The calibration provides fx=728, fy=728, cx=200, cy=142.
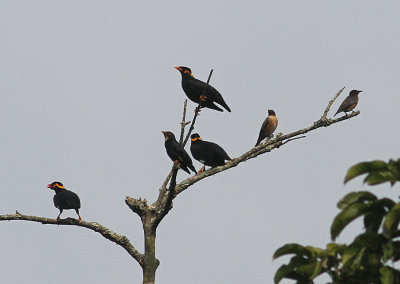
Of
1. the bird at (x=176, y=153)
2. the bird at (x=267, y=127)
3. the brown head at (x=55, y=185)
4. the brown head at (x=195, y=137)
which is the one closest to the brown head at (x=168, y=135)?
the bird at (x=176, y=153)

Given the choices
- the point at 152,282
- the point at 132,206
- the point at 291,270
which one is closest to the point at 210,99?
the point at 132,206

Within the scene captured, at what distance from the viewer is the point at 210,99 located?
12.6 metres

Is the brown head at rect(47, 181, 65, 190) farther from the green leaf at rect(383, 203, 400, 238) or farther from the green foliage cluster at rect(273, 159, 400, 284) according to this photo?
the green leaf at rect(383, 203, 400, 238)

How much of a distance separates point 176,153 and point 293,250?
27.3 ft

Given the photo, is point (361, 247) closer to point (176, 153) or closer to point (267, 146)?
point (267, 146)

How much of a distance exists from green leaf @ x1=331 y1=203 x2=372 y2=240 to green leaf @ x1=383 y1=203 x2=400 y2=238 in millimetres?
152

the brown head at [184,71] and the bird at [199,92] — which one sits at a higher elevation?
the brown head at [184,71]

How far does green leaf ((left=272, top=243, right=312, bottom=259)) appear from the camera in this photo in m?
3.47

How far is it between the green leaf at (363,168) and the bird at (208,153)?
8.84 m

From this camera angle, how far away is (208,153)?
12.6 metres

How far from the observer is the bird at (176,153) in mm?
11304

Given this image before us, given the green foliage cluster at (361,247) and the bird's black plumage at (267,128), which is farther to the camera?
the bird's black plumage at (267,128)

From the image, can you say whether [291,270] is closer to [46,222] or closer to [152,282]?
[152,282]

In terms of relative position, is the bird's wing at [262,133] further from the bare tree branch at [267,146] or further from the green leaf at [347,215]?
the green leaf at [347,215]
